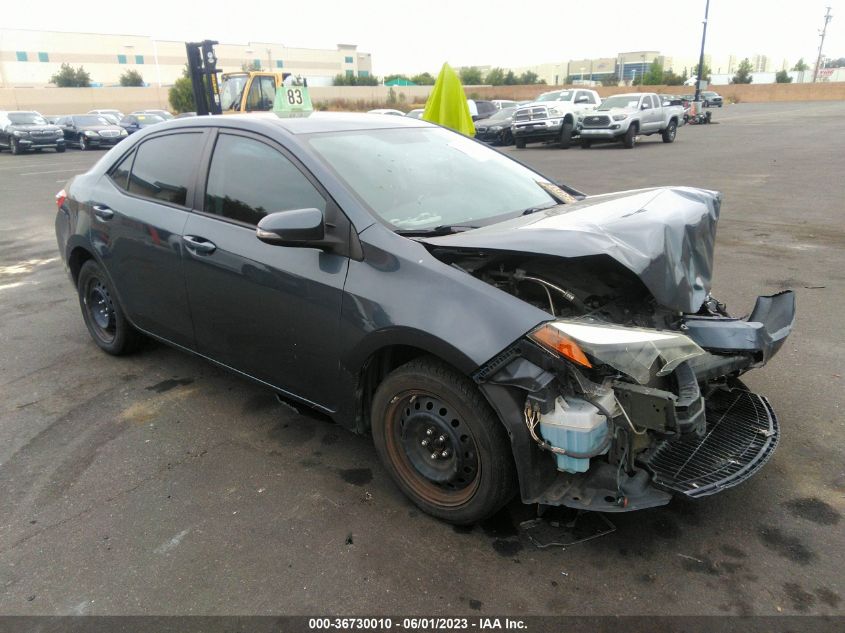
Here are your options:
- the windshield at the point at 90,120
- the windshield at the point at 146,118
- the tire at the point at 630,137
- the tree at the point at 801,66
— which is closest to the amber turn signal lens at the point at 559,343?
the tire at the point at 630,137

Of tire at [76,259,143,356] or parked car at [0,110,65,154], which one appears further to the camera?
parked car at [0,110,65,154]

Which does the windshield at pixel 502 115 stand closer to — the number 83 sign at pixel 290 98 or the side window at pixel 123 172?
the number 83 sign at pixel 290 98

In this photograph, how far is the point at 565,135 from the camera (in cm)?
2397

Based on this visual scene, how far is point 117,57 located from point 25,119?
75709mm

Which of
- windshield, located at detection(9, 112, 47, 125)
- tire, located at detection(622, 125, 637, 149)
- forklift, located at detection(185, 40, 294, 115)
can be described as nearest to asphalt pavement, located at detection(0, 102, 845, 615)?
forklift, located at detection(185, 40, 294, 115)

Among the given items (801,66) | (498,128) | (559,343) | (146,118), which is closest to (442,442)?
(559,343)

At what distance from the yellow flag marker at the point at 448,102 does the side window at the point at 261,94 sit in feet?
40.5

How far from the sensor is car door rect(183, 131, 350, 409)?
9.95 ft

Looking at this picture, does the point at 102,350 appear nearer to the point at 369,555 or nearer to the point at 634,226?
the point at 369,555

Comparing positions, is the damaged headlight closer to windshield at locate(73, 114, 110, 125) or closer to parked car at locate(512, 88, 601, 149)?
parked car at locate(512, 88, 601, 149)

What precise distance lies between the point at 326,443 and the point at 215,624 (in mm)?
1336

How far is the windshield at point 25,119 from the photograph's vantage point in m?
26.7

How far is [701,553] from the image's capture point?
8.53 ft

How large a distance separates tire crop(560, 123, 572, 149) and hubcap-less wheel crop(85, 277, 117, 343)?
2148cm
